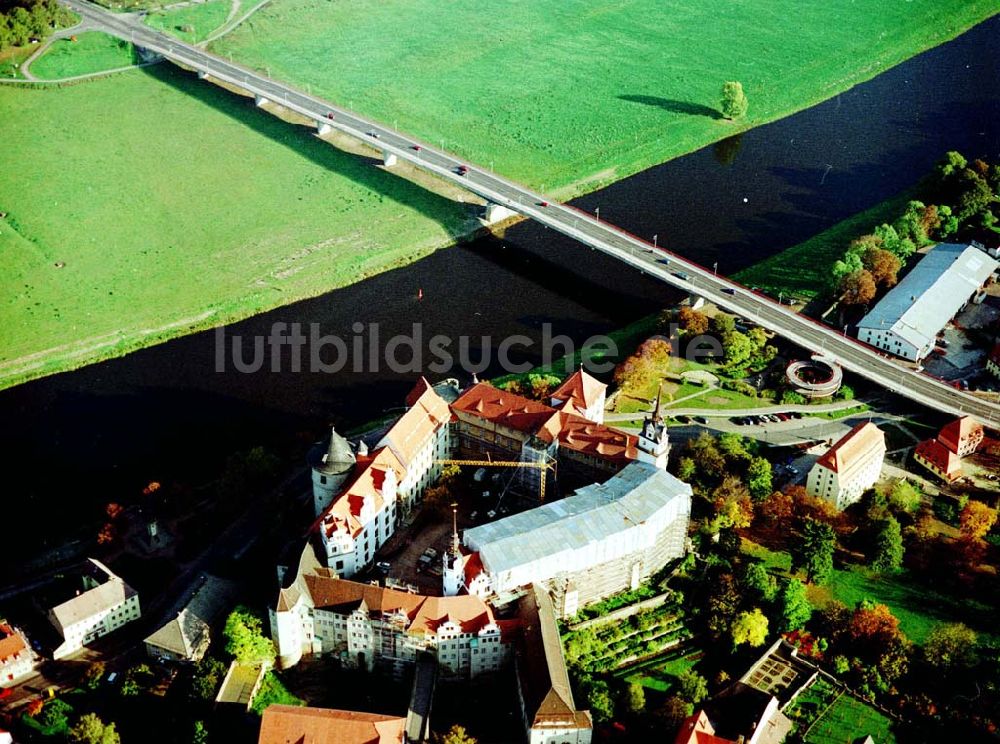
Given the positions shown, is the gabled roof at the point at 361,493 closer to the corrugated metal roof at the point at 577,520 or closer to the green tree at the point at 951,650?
the corrugated metal roof at the point at 577,520

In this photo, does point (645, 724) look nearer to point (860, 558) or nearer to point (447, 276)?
point (860, 558)

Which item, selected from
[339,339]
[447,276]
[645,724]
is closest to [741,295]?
[447,276]

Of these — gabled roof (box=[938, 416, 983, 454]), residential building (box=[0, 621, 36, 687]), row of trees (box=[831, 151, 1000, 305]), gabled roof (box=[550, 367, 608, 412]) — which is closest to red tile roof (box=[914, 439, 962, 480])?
gabled roof (box=[938, 416, 983, 454])

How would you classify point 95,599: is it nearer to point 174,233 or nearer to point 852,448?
point 852,448

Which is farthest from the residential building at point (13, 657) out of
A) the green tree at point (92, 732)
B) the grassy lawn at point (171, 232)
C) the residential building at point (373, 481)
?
the grassy lawn at point (171, 232)

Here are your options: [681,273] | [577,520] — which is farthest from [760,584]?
[681,273]
